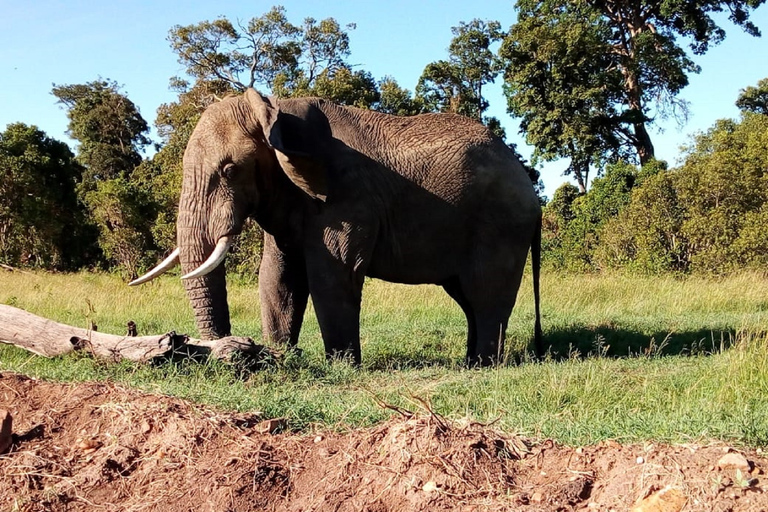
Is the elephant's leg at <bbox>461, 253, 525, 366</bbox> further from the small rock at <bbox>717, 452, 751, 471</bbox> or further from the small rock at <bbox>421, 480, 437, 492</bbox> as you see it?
the small rock at <bbox>717, 452, 751, 471</bbox>

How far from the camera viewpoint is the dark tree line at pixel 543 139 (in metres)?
17.8

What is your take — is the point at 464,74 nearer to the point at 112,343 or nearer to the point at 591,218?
the point at 591,218

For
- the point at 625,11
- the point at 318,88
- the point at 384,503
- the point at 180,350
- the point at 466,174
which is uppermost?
the point at 625,11

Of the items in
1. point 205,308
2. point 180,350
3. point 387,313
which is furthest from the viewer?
point 387,313

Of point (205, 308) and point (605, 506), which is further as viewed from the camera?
point (205, 308)

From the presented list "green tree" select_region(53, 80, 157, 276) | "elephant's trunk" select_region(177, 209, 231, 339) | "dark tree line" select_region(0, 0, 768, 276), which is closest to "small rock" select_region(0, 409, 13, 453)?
"elephant's trunk" select_region(177, 209, 231, 339)

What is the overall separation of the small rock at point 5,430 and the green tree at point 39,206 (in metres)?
19.5

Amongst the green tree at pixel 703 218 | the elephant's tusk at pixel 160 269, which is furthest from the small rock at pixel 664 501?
the green tree at pixel 703 218

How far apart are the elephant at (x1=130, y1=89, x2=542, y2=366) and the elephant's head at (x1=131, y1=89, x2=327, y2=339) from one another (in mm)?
11

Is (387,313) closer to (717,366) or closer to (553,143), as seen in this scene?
(717,366)

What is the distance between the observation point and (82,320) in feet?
35.3

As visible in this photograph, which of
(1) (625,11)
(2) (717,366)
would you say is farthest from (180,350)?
(1) (625,11)

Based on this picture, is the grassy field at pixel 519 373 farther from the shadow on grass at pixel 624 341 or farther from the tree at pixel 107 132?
the tree at pixel 107 132

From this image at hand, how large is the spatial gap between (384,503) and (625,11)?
26032mm
